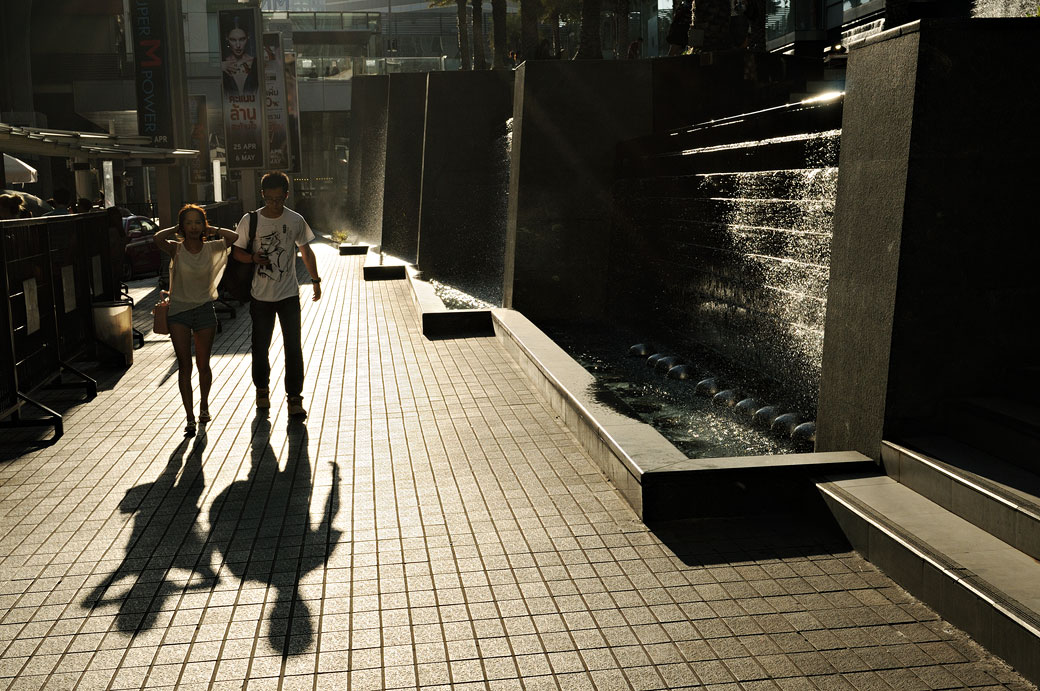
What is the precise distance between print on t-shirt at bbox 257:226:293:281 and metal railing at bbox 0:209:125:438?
1885 millimetres

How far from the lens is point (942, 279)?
5.69m

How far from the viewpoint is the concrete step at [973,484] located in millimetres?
4691

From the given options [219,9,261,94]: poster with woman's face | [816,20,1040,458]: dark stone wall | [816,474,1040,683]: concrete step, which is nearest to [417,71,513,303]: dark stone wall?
[219,9,261,94]: poster with woman's face

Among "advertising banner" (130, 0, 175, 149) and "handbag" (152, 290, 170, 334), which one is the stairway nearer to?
"handbag" (152, 290, 170, 334)


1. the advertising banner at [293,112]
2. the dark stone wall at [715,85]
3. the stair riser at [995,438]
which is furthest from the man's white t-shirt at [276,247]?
the advertising banner at [293,112]

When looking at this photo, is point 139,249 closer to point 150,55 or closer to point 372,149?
point 372,149

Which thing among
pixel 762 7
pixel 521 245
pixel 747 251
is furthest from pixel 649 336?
pixel 762 7

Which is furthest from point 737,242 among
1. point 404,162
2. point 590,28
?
point 404,162

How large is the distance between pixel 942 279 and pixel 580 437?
2.79 meters

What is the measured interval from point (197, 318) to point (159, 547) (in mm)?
2964

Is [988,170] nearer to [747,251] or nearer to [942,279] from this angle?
[942,279]

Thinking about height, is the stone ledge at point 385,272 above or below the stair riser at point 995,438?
below

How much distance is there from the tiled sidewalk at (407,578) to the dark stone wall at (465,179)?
40.4 feet

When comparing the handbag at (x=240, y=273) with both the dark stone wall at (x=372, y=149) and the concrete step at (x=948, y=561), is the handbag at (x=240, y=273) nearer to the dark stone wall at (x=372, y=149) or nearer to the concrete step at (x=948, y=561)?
the concrete step at (x=948, y=561)
